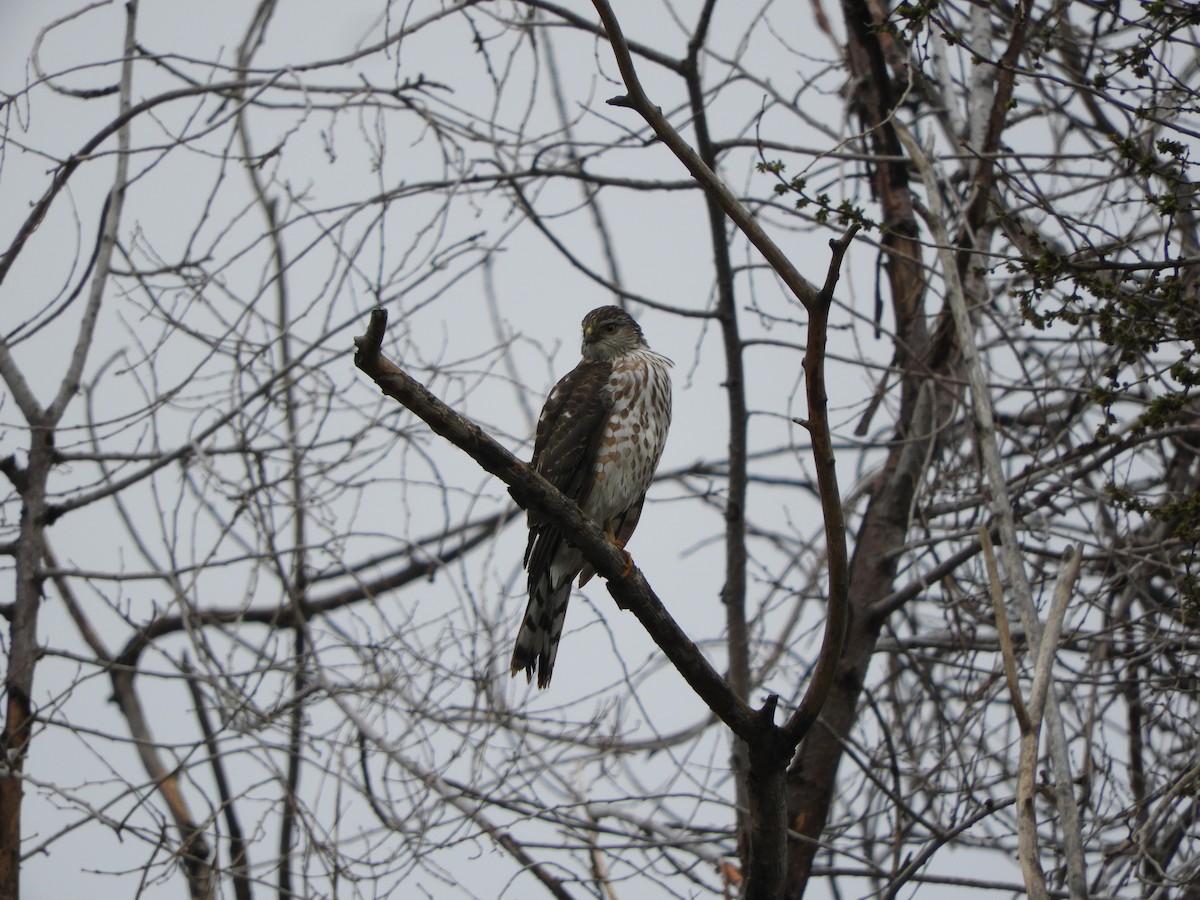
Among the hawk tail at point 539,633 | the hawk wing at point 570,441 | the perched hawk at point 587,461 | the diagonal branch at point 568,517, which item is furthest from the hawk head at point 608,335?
the diagonal branch at point 568,517

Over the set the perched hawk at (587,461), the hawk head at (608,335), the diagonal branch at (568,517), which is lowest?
the diagonal branch at (568,517)

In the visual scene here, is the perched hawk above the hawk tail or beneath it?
above

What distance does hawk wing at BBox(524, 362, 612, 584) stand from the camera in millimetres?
4980

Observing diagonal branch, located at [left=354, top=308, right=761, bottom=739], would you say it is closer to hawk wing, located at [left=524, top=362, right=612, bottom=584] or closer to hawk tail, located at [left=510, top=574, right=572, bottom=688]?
hawk tail, located at [left=510, top=574, right=572, bottom=688]

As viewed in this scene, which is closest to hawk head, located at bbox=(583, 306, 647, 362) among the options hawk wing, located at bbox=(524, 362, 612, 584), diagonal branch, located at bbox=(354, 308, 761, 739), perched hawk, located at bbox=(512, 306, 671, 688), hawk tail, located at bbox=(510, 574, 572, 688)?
perched hawk, located at bbox=(512, 306, 671, 688)

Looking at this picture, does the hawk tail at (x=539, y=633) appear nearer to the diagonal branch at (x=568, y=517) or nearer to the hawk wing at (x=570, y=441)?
the hawk wing at (x=570, y=441)

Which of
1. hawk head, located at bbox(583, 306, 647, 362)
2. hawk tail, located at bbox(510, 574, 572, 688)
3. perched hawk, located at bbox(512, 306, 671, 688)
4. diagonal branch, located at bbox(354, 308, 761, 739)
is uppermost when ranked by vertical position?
hawk head, located at bbox(583, 306, 647, 362)

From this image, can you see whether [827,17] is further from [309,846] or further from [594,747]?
[309,846]

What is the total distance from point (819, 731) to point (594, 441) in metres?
1.58

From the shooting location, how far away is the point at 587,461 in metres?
5.04

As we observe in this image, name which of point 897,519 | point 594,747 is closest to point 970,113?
point 897,519

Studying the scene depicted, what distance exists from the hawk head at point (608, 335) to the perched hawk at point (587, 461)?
237 millimetres

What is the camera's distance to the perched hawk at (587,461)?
4805 mm

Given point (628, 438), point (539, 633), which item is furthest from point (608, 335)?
point (539, 633)
